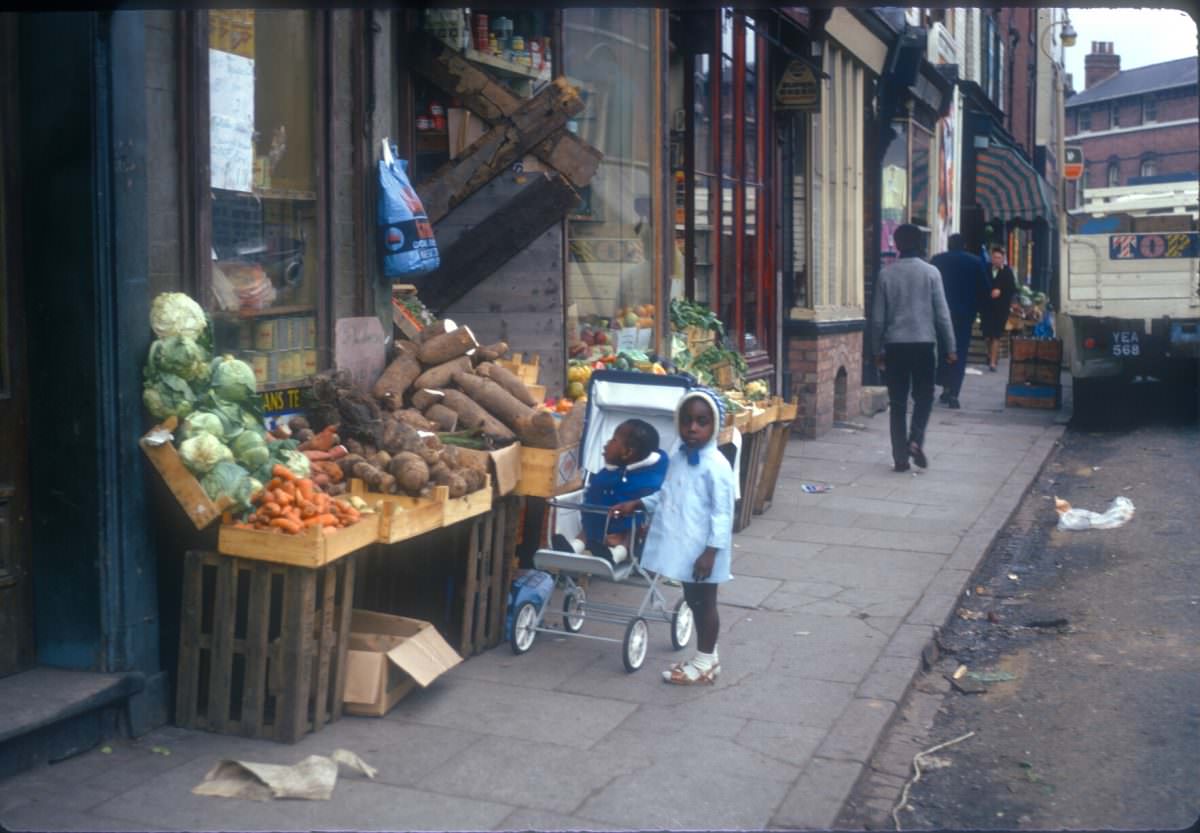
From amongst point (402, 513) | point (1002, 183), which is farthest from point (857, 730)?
point (1002, 183)

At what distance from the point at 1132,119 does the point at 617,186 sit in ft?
200

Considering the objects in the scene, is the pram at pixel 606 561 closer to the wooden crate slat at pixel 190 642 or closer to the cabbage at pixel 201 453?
the wooden crate slat at pixel 190 642

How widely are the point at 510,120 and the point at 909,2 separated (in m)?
4.99

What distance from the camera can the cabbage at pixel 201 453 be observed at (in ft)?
16.9

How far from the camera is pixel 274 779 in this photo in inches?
184

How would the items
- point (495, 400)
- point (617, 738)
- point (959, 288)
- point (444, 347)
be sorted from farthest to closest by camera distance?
point (959, 288) → point (444, 347) → point (495, 400) → point (617, 738)

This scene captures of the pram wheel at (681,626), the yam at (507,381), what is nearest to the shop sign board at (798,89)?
the yam at (507,381)

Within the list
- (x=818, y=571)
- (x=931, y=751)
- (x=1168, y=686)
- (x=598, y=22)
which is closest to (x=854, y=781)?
(x=931, y=751)

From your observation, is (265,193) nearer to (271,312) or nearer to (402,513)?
(271,312)

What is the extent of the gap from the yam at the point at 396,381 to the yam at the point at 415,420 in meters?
0.10

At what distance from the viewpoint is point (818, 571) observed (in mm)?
8516

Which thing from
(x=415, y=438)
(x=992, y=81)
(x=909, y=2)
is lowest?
(x=415, y=438)

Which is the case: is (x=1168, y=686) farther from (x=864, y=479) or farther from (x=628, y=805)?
(x=864, y=479)

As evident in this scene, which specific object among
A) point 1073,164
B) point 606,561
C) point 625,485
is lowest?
point 606,561
